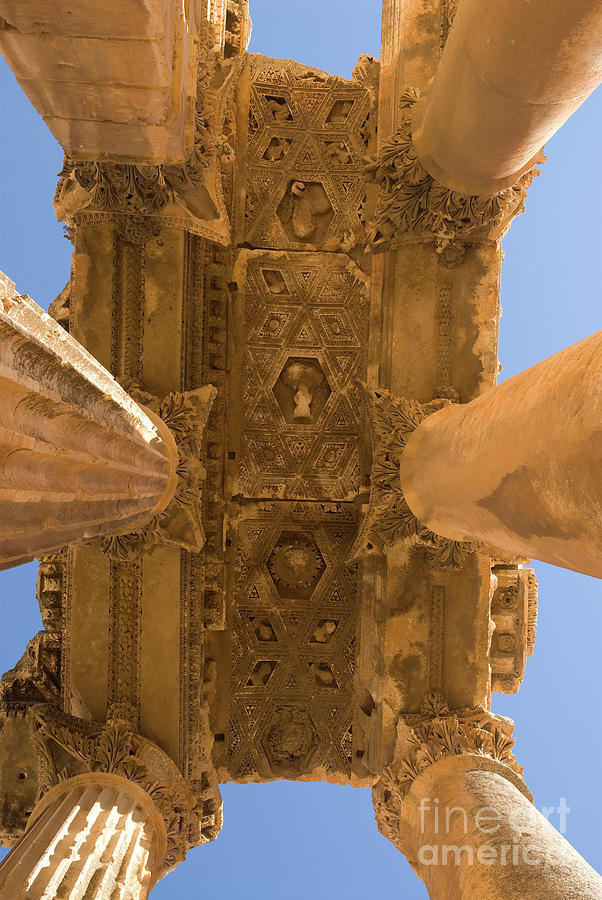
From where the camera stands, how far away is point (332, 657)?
8.20 meters

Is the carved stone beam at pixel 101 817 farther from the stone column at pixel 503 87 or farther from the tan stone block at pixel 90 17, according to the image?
the stone column at pixel 503 87

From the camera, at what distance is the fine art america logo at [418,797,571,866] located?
4836mm

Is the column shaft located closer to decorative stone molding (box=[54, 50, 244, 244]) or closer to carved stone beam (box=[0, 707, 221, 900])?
carved stone beam (box=[0, 707, 221, 900])

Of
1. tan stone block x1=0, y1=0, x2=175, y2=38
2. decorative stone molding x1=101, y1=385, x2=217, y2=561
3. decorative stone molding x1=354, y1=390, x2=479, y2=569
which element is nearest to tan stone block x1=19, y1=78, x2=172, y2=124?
tan stone block x1=0, y1=0, x2=175, y2=38

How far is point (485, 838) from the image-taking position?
16.8 feet

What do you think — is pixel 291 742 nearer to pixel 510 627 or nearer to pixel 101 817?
pixel 101 817

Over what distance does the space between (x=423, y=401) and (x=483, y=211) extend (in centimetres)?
217

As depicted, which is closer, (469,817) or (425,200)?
(469,817)

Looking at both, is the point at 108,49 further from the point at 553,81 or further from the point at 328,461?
the point at 328,461

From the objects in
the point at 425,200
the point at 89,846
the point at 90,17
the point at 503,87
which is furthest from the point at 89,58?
the point at 89,846

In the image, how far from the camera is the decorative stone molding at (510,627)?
7973mm

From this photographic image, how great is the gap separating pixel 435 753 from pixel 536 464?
14.5 ft

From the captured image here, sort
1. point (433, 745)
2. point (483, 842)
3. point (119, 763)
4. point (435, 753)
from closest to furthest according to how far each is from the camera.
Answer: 1. point (483, 842)
2. point (119, 763)
3. point (435, 753)
4. point (433, 745)

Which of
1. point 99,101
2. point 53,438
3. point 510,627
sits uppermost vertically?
point 99,101
